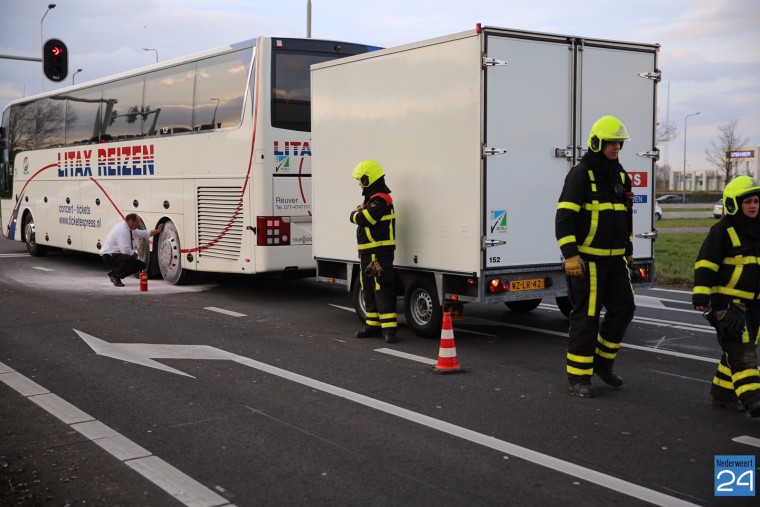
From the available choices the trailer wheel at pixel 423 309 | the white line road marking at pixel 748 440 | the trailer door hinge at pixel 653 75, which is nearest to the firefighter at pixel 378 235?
the trailer wheel at pixel 423 309

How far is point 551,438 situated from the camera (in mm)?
5742

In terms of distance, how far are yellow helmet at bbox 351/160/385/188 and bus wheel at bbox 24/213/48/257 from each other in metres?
13.8

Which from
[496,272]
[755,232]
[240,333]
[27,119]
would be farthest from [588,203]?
[27,119]

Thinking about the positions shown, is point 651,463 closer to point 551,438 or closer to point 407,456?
point 551,438

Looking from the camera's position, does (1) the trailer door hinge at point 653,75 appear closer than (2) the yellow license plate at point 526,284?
No

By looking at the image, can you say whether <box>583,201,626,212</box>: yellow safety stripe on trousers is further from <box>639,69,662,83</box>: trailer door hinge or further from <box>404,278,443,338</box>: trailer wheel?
<box>639,69,662,83</box>: trailer door hinge

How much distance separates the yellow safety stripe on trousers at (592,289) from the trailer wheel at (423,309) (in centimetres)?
259

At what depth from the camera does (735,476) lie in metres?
4.96

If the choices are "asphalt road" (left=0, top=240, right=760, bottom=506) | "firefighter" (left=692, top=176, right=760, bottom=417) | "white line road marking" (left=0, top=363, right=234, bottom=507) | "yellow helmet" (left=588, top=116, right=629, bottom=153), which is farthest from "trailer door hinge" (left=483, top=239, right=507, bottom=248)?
"white line road marking" (left=0, top=363, right=234, bottom=507)

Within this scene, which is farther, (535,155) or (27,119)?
(27,119)

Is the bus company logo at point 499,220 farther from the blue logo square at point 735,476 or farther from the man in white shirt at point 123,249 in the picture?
the man in white shirt at point 123,249

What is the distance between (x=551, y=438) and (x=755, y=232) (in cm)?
209

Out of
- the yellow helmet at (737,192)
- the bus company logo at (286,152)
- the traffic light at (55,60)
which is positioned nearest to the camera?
the yellow helmet at (737,192)

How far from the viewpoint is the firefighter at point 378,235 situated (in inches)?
366
